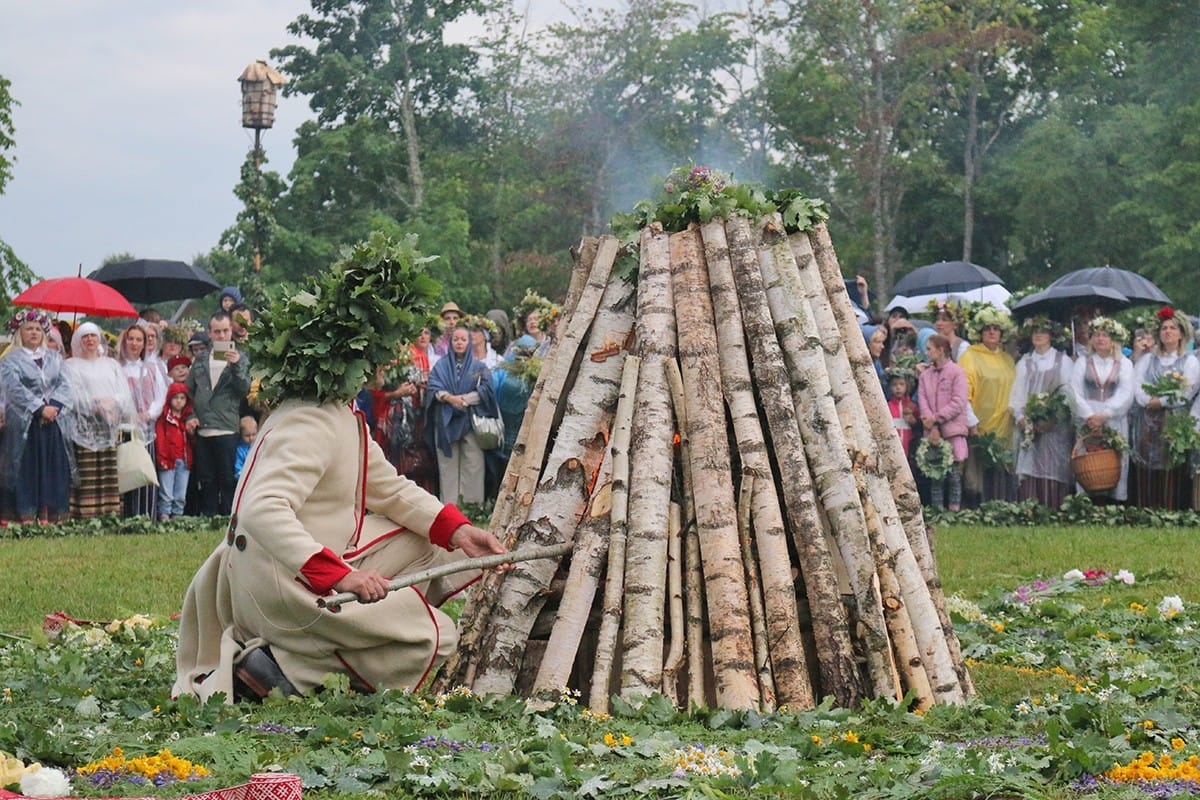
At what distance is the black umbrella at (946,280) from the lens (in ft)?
70.7

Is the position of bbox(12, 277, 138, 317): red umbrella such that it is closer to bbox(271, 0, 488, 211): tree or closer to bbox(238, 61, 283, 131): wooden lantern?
bbox(238, 61, 283, 131): wooden lantern

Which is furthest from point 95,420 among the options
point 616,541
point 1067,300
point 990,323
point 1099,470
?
point 1067,300

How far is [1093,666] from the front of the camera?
26.9 feet

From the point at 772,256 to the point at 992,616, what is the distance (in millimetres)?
3489

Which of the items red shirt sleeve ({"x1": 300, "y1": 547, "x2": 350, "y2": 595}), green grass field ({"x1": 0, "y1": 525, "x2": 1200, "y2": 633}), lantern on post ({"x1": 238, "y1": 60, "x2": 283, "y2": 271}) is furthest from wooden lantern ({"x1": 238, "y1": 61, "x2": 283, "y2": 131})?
red shirt sleeve ({"x1": 300, "y1": 547, "x2": 350, "y2": 595})

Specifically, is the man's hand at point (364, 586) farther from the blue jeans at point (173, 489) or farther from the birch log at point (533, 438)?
the blue jeans at point (173, 489)

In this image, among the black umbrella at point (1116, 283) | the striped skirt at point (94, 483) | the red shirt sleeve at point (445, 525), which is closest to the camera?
the red shirt sleeve at point (445, 525)

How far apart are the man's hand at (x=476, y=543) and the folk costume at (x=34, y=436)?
9264 mm

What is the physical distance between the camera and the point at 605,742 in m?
5.95

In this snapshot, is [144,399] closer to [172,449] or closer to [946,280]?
[172,449]

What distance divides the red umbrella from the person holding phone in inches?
66.6

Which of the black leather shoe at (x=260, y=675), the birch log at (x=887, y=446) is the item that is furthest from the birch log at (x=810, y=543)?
the black leather shoe at (x=260, y=675)

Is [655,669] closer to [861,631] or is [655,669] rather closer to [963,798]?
[861,631]

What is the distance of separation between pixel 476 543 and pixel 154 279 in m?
13.8
